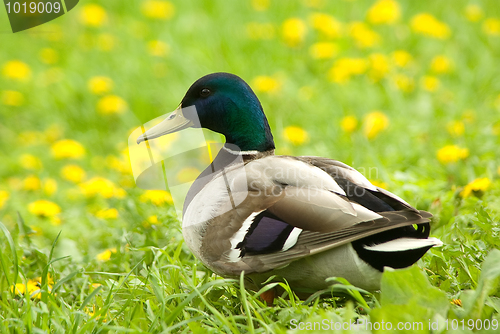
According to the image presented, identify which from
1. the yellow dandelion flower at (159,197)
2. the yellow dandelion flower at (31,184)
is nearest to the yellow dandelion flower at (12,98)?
the yellow dandelion flower at (31,184)

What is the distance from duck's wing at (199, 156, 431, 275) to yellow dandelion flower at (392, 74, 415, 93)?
2424 millimetres

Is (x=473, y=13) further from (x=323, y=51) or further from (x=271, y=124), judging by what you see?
(x=271, y=124)

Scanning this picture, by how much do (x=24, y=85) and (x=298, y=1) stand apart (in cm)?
271

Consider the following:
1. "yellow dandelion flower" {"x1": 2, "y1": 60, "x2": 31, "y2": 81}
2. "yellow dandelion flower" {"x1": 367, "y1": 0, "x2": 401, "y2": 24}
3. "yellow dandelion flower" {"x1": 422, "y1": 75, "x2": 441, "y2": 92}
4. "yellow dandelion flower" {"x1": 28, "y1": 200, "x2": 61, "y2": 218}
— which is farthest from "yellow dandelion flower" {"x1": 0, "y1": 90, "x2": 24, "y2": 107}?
"yellow dandelion flower" {"x1": 422, "y1": 75, "x2": 441, "y2": 92}

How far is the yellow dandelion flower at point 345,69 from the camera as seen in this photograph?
395cm

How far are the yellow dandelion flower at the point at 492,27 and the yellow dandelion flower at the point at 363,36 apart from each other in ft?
3.03

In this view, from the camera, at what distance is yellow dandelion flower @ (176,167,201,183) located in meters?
2.16

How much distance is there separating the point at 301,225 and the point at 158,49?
3175mm

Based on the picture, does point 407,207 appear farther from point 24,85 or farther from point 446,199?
point 24,85

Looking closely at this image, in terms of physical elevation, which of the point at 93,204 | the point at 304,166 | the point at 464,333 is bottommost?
the point at 464,333

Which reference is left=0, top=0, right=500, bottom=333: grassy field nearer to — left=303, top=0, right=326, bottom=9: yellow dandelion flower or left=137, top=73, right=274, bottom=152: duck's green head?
left=303, top=0, right=326, bottom=9: yellow dandelion flower

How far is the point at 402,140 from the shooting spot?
130 inches

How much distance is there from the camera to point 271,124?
370cm

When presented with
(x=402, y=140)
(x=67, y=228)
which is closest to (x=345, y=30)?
(x=402, y=140)
